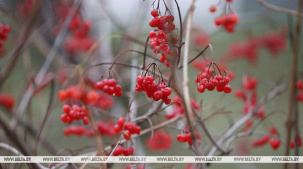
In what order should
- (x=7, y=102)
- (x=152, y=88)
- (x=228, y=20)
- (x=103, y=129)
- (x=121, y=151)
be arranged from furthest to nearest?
(x=7, y=102), (x=103, y=129), (x=228, y=20), (x=121, y=151), (x=152, y=88)

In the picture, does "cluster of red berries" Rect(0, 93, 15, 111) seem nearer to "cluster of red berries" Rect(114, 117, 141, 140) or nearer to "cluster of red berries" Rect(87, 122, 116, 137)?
"cluster of red berries" Rect(87, 122, 116, 137)

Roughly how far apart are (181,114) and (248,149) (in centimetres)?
65

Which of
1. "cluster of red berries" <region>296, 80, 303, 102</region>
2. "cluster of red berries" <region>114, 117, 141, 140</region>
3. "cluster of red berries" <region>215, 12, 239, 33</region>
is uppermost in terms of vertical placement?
"cluster of red berries" <region>215, 12, 239, 33</region>

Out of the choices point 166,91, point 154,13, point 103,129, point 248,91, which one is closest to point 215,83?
point 166,91

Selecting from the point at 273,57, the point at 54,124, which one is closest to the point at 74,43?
the point at 54,124

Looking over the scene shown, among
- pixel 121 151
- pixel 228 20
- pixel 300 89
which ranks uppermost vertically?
pixel 228 20

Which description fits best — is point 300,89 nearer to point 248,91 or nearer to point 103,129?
point 248,91

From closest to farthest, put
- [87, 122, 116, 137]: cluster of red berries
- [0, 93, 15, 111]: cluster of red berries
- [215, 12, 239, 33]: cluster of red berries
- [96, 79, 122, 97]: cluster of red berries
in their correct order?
[96, 79, 122, 97]: cluster of red berries, [215, 12, 239, 33]: cluster of red berries, [87, 122, 116, 137]: cluster of red berries, [0, 93, 15, 111]: cluster of red berries

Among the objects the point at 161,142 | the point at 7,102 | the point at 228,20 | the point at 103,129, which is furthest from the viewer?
the point at 7,102

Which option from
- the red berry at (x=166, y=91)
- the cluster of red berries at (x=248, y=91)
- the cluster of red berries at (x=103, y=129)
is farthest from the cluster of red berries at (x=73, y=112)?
the cluster of red berries at (x=248, y=91)

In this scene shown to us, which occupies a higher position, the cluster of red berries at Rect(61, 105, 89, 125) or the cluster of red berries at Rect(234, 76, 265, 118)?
the cluster of red berries at Rect(234, 76, 265, 118)

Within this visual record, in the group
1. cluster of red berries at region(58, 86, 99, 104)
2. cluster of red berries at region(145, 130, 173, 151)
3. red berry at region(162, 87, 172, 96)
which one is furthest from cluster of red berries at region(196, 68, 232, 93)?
cluster of red berries at region(145, 130, 173, 151)

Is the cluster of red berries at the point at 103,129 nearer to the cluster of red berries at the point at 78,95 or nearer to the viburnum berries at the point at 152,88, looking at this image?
the cluster of red berries at the point at 78,95

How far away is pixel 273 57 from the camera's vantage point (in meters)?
2.23
